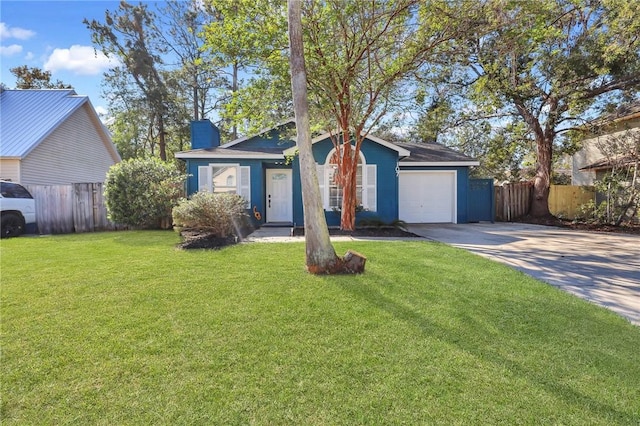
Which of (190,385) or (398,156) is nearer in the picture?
(190,385)

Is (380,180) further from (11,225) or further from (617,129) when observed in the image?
(11,225)

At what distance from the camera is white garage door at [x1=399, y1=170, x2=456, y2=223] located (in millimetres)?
14430

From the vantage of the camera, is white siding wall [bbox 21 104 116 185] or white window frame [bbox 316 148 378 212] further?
white siding wall [bbox 21 104 116 185]

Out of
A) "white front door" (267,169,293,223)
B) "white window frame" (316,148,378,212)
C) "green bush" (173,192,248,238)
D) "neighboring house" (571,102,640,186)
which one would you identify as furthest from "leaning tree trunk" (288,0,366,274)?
"neighboring house" (571,102,640,186)

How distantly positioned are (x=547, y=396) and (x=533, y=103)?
15378 mm

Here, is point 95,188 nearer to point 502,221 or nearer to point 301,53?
point 301,53

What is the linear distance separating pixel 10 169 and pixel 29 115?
12.2 feet

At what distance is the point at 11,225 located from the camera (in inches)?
388

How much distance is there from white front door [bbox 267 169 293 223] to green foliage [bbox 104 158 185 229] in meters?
4.00

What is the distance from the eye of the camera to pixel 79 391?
7.80 ft

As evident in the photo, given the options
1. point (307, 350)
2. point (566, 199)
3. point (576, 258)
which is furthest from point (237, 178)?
point (566, 199)

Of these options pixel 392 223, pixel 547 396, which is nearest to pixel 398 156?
pixel 392 223

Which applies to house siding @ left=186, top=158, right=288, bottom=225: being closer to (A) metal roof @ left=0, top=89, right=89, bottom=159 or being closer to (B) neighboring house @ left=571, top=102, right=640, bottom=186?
(A) metal roof @ left=0, top=89, right=89, bottom=159

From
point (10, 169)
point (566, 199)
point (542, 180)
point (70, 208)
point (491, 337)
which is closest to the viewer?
point (491, 337)
